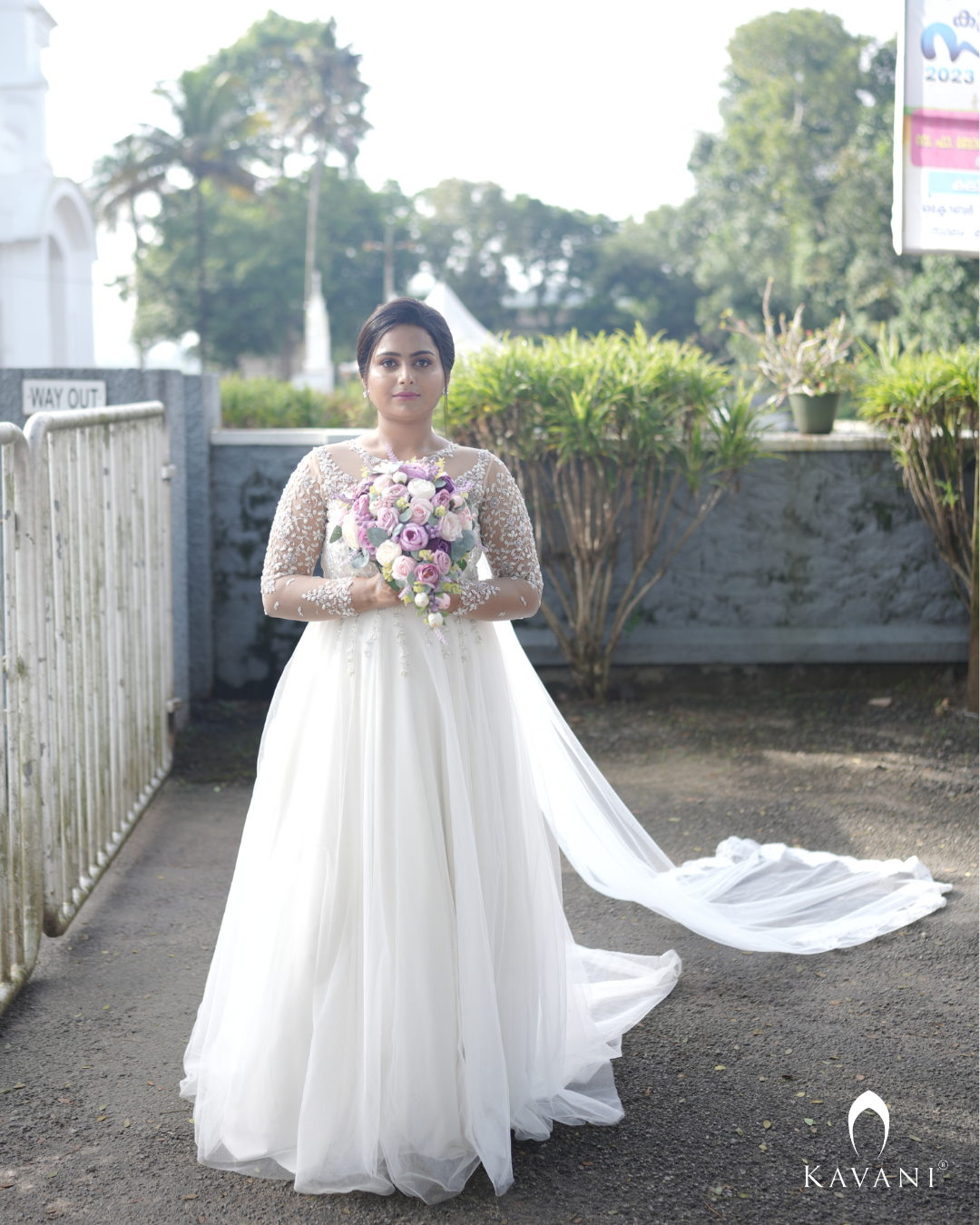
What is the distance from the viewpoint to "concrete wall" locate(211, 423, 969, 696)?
7.76 m

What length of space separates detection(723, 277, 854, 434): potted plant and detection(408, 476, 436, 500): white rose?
551 centimetres

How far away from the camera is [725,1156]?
2895 mm

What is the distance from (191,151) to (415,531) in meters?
47.4

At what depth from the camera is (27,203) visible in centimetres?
1864

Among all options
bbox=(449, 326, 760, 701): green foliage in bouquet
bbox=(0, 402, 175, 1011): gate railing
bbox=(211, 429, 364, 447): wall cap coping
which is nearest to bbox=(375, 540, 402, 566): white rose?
bbox=(0, 402, 175, 1011): gate railing

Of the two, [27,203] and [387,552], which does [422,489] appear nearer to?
[387,552]

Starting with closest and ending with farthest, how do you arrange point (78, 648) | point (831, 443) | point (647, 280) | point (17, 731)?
point (17, 731) < point (78, 648) < point (831, 443) < point (647, 280)

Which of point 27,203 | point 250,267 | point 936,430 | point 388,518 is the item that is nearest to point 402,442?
point 388,518

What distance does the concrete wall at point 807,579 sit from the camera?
7.76 metres

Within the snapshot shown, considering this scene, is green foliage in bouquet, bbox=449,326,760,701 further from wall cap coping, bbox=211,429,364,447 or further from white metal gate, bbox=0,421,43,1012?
white metal gate, bbox=0,421,43,1012

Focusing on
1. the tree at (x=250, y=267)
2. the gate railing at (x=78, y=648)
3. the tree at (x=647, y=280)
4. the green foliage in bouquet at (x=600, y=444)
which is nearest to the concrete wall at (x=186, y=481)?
the gate railing at (x=78, y=648)

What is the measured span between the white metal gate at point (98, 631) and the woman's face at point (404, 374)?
1493 mm

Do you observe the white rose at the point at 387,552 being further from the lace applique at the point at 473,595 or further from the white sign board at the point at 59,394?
the white sign board at the point at 59,394

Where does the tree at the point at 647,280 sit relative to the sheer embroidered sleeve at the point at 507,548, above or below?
above
